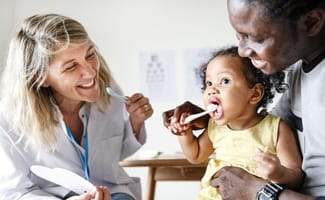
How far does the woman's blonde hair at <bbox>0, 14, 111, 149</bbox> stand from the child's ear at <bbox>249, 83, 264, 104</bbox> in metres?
0.55

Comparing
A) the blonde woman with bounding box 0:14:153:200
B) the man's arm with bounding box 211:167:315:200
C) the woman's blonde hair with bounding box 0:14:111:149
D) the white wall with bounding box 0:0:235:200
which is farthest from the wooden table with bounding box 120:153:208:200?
the man's arm with bounding box 211:167:315:200

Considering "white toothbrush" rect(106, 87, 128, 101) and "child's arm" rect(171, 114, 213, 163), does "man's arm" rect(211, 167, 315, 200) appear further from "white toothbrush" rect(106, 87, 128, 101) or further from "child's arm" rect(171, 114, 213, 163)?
"white toothbrush" rect(106, 87, 128, 101)

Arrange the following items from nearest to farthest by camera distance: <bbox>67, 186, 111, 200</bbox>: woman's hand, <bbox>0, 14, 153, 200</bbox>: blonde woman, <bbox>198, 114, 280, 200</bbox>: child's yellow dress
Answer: <bbox>198, 114, 280, 200</bbox>: child's yellow dress
<bbox>67, 186, 111, 200</bbox>: woman's hand
<bbox>0, 14, 153, 200</bbox>: blonde woman

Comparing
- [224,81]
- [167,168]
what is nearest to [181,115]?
[224,81]

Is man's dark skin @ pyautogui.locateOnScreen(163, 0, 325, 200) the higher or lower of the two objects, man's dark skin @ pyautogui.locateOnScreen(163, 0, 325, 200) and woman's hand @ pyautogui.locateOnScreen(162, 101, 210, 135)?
the higher

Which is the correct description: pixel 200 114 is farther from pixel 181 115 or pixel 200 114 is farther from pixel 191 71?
pixel 191 71

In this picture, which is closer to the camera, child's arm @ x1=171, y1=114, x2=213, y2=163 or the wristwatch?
the wristwatch

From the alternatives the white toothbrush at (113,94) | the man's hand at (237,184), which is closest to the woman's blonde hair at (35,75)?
the white toothbrush at (113,94)

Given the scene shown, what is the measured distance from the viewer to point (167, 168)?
2.27m

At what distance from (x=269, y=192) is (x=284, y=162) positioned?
5.3 inches

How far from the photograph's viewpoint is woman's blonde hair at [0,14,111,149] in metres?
1.48

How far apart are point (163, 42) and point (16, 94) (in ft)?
5.16

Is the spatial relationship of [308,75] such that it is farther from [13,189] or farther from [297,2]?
[13,189]

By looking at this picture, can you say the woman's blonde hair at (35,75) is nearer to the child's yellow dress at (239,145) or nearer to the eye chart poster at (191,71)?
the child's yellow dress at (239,145)
